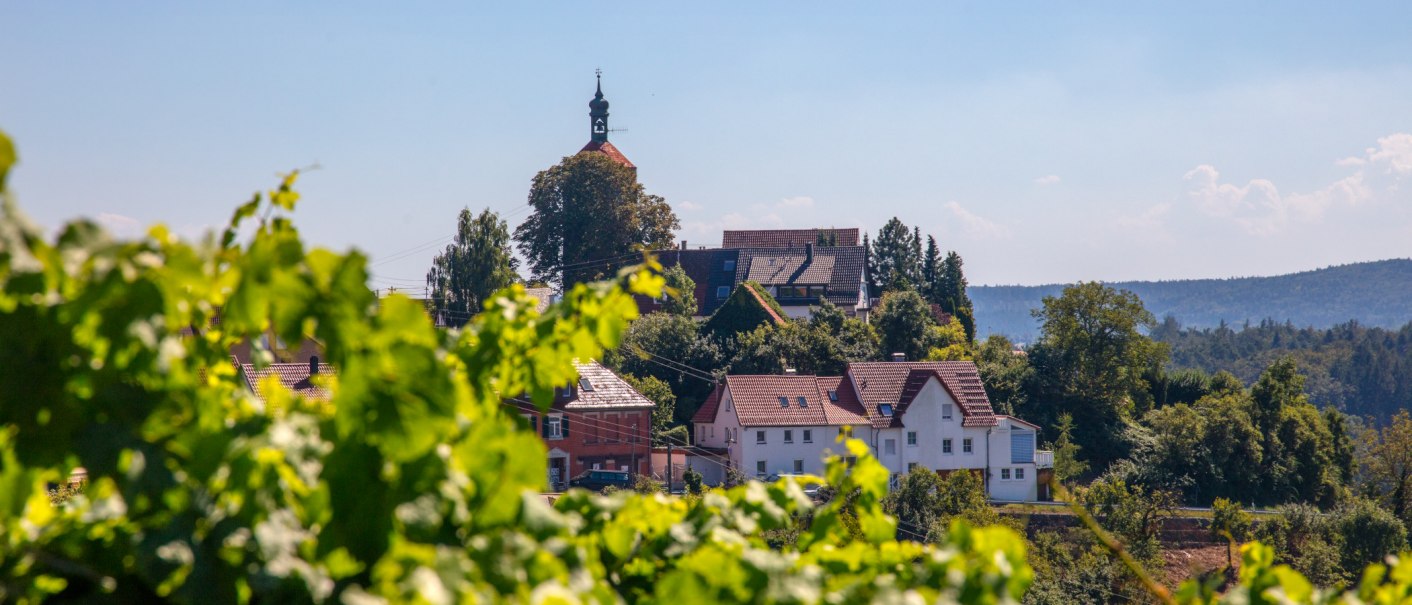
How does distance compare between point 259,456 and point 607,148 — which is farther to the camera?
point 607,148

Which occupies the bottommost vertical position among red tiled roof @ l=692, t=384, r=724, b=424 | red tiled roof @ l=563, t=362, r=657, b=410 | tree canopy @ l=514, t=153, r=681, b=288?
red tiled roof @ l=692, t=384, r=724, b=424

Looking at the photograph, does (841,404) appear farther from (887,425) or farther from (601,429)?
(601,429)

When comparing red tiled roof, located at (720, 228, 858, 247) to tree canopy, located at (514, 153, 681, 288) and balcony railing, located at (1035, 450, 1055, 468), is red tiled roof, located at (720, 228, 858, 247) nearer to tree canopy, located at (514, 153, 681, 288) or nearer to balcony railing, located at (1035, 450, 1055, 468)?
tree canopy, located at (514, 153, 681, 288)

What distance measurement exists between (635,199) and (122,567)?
240ft

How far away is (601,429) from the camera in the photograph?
43.9m

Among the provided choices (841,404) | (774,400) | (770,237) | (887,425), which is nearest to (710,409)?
(774,400)

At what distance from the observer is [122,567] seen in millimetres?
2215

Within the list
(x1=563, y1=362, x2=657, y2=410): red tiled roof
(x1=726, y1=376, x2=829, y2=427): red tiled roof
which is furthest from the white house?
(x1=563, y1=362, x2=657, y2=410): red tiled roof

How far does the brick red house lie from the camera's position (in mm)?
43250

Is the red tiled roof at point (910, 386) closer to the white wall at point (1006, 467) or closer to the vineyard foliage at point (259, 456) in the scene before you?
the white wall at point (1006, 467)

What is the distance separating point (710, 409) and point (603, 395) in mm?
5655

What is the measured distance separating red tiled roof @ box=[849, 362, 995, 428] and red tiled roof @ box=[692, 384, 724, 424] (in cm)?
490

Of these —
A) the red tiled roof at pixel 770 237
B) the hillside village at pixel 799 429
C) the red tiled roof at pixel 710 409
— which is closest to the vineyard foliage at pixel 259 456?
the hillside village at pixel 799 429

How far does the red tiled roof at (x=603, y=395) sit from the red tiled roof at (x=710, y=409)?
377 cm
